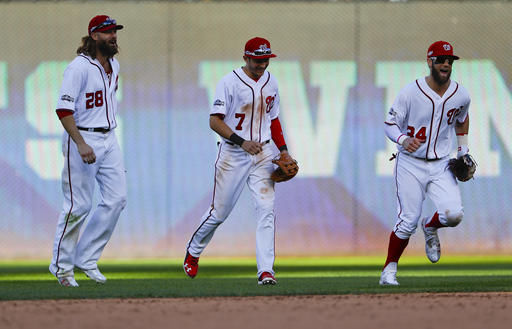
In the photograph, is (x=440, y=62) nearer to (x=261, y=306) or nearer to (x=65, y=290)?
(x=261, y=306)

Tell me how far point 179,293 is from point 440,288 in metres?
2.16

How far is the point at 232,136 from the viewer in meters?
8.68

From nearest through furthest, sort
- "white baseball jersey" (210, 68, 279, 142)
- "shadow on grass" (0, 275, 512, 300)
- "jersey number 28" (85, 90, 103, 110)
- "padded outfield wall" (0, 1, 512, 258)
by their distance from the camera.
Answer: "shadow on grass" (0, 275, 512, 300) < "jersey number 28" (85, 90, 103, 110) < "white baseball jersey" (210, 68, 279, 142) < "padded outfield wall" (0, 1, 512, 258)

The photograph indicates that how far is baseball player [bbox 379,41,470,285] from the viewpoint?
27.9ft

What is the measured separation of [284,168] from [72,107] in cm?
187

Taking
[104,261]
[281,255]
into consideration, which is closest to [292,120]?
[281,255]

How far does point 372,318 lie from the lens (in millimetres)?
6340

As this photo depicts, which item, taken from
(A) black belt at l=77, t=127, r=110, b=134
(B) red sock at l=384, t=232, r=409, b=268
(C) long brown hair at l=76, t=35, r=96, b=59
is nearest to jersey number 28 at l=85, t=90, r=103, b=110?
(A) black belt at l=77, t=127, r=110, b=134

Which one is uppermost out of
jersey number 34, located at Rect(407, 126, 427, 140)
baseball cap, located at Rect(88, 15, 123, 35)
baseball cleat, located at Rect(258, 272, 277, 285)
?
baseball cap, located at Rect(88, 15, 123, 35)

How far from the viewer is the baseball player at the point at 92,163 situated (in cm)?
845

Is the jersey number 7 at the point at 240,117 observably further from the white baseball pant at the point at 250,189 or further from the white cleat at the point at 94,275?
the white cleat at the point at 94,275

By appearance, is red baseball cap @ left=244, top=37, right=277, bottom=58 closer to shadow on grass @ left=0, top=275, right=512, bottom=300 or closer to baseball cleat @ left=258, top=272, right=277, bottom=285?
baseball cleat @ left=258, top=272, right=277, bottom=285

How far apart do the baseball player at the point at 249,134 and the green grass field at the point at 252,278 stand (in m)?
0.70

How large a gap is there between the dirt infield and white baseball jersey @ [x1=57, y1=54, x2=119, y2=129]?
1.81m
